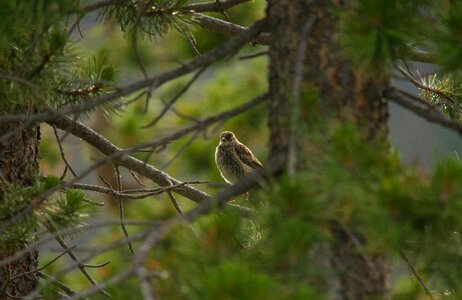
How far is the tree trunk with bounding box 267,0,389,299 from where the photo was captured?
2.63 metres

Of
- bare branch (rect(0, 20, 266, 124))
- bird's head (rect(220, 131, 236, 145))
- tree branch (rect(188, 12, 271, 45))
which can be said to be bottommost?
bird's head (rect(220, 131, 236, 145))

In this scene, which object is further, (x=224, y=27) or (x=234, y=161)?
(x=234, y=161)

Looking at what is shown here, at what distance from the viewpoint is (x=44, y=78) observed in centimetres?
295

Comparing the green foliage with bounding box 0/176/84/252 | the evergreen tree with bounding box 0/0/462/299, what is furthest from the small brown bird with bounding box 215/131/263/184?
the green foliage with bounding box 0/176/84/252

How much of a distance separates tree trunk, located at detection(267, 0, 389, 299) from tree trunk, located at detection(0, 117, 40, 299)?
146 cm

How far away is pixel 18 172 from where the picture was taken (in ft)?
12.8

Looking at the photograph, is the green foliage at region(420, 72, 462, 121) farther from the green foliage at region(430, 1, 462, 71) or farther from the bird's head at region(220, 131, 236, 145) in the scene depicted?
the bird's head at region(220, 131, 236, 145)

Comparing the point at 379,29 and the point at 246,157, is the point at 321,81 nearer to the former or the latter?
the point at 379,29

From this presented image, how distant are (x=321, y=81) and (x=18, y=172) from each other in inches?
64.2

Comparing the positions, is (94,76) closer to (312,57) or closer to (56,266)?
(312,57)

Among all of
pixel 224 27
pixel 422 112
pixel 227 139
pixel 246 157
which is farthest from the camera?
pixel 227 139

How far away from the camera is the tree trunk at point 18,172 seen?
152 inches

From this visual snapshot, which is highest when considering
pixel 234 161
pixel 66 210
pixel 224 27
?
pixel 224 27

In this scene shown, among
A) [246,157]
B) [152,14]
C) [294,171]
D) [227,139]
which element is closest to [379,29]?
[294,171]
